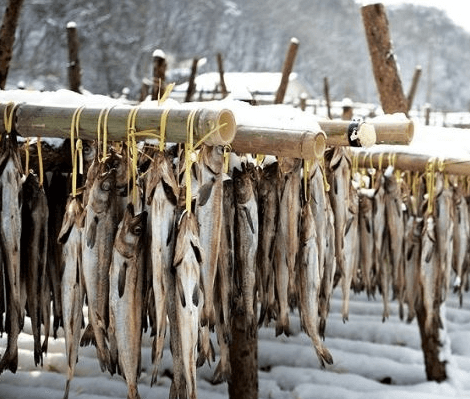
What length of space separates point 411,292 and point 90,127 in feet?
9.76

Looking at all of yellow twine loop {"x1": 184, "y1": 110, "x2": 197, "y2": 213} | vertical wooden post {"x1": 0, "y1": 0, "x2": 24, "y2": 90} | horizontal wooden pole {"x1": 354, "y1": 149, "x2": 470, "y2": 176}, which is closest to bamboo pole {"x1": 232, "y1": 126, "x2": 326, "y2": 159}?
yellow twine loop {"x1": 184, "y1": 110, "x2": 197, "y2": 213}

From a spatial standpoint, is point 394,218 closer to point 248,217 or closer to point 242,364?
point 242,364

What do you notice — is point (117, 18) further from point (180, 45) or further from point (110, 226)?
point (110, 226)

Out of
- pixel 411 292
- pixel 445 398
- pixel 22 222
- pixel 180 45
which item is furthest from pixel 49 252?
pixel 180 45

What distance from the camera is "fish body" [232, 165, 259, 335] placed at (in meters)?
2.73

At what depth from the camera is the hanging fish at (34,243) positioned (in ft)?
9.00

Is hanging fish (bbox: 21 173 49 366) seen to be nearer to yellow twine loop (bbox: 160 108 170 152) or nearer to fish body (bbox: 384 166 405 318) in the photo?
yellow twine loop (bbox: 160 108 170 152)

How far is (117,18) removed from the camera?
163ft

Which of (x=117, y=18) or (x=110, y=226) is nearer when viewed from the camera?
(x=110, y=226)

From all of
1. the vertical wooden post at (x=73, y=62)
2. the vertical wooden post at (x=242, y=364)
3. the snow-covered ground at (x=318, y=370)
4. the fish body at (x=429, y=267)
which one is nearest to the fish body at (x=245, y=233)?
the vertical wooden post at (x=242, y=364)

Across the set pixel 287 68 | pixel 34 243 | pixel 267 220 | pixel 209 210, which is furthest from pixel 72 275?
pixel 287 68

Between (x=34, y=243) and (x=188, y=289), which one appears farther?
(x=34, y=243)

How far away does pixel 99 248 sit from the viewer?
8.07 ft

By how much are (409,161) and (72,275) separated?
8.24ft
